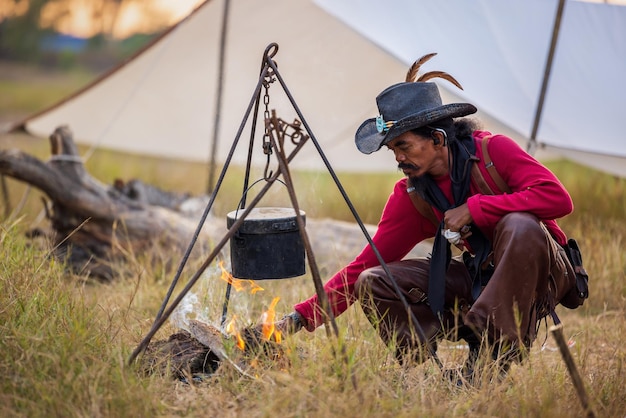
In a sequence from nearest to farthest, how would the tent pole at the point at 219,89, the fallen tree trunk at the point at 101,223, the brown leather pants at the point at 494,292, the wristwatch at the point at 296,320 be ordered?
the brown leather pants at the point at 494,292, the wristwatch at the point at 296,320, the fallen tree trunk at the point at 101,223, the tent pole at the point at 219,89

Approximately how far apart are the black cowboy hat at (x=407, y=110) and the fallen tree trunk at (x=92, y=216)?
7.40ft

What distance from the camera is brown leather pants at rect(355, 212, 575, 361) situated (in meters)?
2.90

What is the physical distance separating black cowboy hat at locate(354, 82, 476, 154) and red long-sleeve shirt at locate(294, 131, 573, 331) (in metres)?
0.24

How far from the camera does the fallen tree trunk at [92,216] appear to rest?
501 cm

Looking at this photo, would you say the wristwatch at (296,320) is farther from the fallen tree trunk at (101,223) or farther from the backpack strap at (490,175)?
the fallen tree trunk at (101,223)

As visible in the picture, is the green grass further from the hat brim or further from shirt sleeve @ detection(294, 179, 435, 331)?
the hat brim

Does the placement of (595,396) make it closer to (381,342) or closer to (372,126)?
(381,342)

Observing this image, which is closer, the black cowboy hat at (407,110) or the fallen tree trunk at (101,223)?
the black cowboy hat at (407,110)

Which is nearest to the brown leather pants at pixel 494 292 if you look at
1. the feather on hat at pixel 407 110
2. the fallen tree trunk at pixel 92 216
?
the feather on hat at pixel 407 110

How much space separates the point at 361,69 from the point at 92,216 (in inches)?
91.1

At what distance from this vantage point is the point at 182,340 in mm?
3188

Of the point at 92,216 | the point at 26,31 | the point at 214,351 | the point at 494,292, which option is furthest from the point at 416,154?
the point at 26,31

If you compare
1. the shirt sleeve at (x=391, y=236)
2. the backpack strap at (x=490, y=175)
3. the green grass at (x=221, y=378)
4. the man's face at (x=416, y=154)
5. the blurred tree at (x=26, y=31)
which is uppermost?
the blurred tree at (x=26, y=31)

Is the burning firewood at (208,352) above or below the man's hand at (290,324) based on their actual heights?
below
